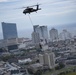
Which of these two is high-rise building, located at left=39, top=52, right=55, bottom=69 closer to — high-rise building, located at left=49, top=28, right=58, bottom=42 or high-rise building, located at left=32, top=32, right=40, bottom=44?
high-rise building, located at left=32, top=32, right=40, bottom=44

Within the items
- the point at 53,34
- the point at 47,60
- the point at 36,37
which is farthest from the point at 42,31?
the point at 47,60

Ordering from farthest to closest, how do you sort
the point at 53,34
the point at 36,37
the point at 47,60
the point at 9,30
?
1. the point at 9,30
2. the point at 53,34
3. the point at 36,37
4. the point at 47,60

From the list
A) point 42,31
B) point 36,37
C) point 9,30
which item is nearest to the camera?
point 42,31

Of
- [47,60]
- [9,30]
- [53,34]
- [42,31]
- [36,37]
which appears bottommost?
[47,60]

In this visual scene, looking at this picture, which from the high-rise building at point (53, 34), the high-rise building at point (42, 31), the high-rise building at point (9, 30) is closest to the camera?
the high-rise building at point (42, 31)

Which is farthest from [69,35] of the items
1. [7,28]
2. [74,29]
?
[7,28]

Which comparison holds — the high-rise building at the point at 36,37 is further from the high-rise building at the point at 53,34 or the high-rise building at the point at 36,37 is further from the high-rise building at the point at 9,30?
the high-rise building at the point at 9,30

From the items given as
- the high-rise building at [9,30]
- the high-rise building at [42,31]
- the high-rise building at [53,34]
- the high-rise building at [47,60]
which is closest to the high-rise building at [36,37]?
the high-rise building at [42,31]

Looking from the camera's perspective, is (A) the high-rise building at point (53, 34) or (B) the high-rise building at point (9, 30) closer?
(A) the high-rise building at point (53, 34)

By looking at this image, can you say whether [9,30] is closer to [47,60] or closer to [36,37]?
[36,37]

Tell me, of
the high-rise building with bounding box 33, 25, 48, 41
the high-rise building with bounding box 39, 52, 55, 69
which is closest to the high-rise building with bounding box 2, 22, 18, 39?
the high-rise building with bounding box 33, 25, 48, 41

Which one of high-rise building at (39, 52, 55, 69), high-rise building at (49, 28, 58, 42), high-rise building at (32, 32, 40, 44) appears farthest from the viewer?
high-rise building at (49, 28, 58, 42)

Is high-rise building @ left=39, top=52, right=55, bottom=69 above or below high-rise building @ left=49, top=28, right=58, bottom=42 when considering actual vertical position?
below
